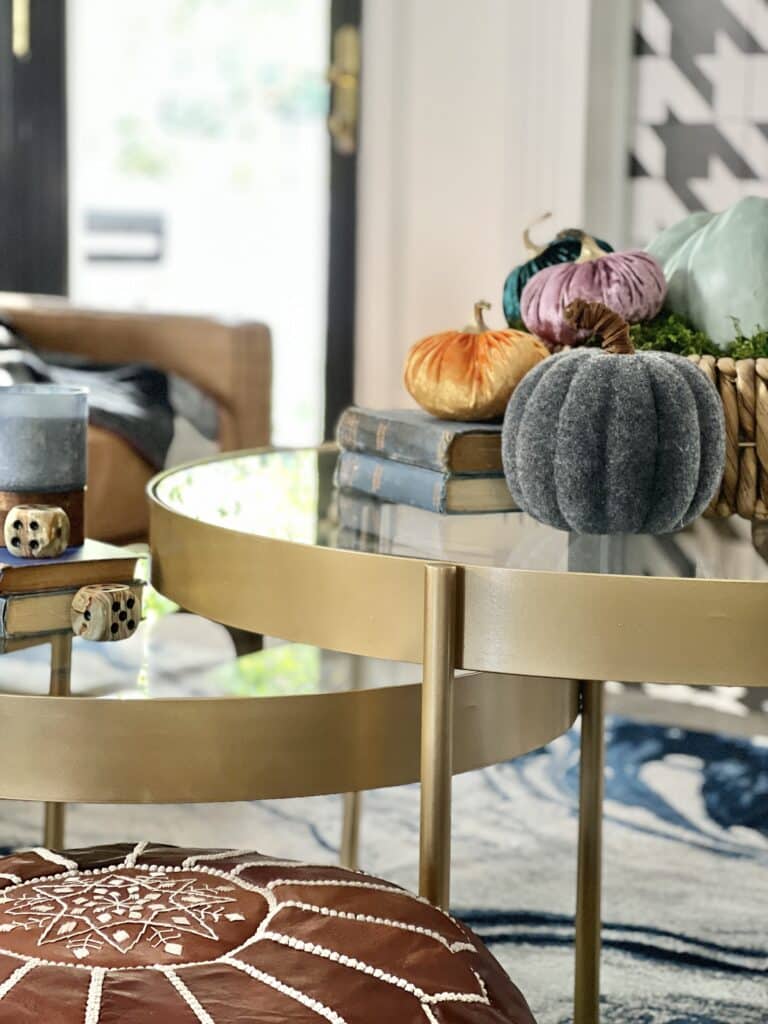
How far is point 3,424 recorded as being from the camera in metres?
1.07

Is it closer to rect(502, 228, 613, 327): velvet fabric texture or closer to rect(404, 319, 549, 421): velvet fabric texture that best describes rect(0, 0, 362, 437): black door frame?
rect(502, 228, 613, 327): velvet fabric texture

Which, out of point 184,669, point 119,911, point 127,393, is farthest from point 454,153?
point 119,911

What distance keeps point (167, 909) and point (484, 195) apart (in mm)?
2392

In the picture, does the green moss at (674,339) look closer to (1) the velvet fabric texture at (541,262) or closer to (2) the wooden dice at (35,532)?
(1) the velvet fabric texture at (541,262)

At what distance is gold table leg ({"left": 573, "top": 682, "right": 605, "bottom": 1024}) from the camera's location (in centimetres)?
121

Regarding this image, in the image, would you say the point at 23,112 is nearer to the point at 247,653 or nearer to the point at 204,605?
the point at 247,653

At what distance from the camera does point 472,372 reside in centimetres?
113

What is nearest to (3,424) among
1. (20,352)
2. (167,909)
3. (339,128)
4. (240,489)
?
(240,489)

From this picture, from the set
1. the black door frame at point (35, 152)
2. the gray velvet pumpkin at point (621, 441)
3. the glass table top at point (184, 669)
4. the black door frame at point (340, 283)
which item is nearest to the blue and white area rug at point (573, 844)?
the glass table top at point (184, 669)

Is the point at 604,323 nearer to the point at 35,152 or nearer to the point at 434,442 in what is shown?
the point at 434,442

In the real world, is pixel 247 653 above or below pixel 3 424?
below

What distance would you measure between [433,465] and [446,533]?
121mm

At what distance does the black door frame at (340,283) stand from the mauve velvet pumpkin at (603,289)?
79.9 inches

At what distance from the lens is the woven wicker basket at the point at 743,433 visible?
3.43 ft
